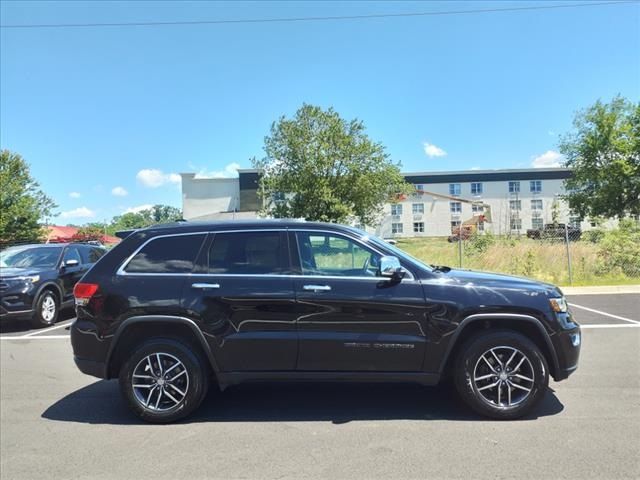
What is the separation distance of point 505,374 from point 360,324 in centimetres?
139

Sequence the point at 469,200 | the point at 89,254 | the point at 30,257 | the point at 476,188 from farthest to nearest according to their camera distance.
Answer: the point at 476,188 → the point at 469,200 → the point at 89,254 → the point at 30,257

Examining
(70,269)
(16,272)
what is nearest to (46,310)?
(16,272)

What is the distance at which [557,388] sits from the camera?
5.18 meters

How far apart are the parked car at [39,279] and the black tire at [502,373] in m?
8.52

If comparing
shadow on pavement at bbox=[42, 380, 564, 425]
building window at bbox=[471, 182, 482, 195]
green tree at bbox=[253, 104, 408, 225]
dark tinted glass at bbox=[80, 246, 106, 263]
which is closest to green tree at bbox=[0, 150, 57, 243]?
green tree at bbox=[253, 104, 408, 225]

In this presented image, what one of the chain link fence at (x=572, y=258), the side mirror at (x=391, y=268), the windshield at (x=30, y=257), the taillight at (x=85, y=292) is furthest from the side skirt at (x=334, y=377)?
the chain link fence at (x=572, y=258)

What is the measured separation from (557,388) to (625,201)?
53433 mm

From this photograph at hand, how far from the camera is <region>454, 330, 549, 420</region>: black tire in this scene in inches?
167

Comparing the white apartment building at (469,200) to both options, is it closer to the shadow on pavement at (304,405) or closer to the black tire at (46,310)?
the black tire at (46,310)

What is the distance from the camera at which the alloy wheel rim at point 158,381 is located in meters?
4.38

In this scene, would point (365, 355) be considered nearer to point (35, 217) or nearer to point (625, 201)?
point (35, 217)

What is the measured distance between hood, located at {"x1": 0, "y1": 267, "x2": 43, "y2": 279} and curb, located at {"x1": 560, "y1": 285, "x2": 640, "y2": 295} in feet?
41.4

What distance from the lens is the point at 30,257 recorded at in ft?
34.1

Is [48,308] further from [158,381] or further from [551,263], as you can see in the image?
[551,263]
